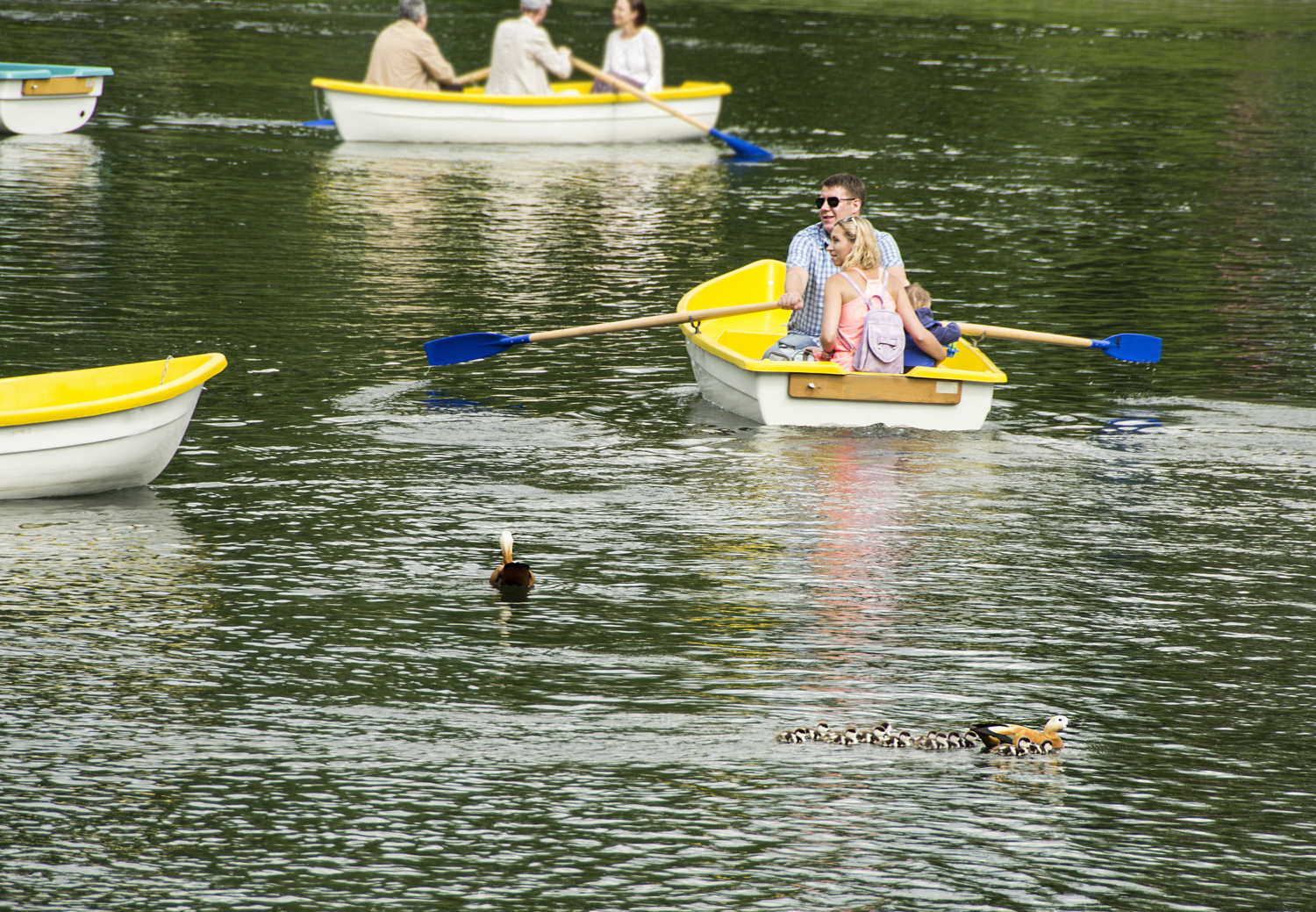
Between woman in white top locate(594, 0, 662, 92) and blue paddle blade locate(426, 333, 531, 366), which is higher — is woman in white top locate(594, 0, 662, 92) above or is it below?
above

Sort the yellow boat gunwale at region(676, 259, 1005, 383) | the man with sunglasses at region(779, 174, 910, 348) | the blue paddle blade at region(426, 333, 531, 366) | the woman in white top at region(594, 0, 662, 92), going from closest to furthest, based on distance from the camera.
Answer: the yellow boat gunwale at region(676, 259, 1005, 383)
the man with sunglasses at region(779, 174, 910, 348)
the blue paddle blade at region(426, 333, 531, 366)
the woman in white top at region(594, 0, 662, 92)

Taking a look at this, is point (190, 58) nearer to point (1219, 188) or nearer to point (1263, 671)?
point (1219, 188)

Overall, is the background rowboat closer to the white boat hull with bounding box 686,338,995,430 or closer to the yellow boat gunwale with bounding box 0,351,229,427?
the yellow boat gunwale with bounding box 0,351,229,427

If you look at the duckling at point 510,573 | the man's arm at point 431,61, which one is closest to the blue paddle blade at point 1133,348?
the duckling at point 510,573

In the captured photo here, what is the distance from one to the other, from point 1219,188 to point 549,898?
18.6 m

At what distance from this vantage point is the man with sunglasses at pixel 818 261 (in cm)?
1102

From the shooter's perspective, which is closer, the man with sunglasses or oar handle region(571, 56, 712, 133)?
the man with sunglasses

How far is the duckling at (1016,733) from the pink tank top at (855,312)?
4765 millimetres

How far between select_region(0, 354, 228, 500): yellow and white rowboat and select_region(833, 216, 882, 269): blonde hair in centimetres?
387

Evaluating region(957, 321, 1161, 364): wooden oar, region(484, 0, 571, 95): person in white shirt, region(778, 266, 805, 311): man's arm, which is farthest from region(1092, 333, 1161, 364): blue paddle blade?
A: region(484, 0, 571, 95): person in white shirt

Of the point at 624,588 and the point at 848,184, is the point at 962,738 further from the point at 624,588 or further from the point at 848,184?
the point at 848,184

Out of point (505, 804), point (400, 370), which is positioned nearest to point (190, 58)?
point (400, 370)

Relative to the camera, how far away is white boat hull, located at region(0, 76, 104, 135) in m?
22.9

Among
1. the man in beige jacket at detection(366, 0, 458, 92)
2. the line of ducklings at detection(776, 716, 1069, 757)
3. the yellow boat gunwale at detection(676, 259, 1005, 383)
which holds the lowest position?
the line of ducklings at detection(776, 716, 1069, 757)
